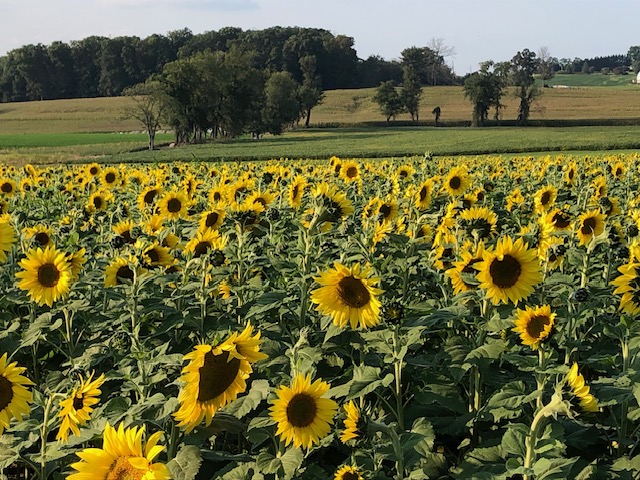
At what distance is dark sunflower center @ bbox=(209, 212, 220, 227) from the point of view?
5.27 metres

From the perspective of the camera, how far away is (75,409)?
8.45ft

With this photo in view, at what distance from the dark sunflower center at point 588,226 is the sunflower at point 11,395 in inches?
165

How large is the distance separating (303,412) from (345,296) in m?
0.85

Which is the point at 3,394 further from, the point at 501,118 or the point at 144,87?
the point at 501,118

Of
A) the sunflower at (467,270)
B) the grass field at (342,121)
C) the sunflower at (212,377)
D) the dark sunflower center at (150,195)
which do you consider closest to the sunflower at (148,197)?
the dark sunflower center at (150,195)

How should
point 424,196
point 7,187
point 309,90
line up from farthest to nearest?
1. point 309,90
2. point 7,187
3. point 424,196

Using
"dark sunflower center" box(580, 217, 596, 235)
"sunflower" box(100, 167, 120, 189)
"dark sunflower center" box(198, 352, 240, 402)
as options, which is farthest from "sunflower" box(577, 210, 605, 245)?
"sunflower" box(100, 167, 120, 189)

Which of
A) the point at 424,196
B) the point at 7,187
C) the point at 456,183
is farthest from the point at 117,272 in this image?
the point at 7,187

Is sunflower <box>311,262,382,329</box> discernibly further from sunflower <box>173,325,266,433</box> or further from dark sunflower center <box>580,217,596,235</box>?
dark sunflower center <box>580,217,596,235</box>

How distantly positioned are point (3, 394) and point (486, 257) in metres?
2.46

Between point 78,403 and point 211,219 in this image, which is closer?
point 78,403

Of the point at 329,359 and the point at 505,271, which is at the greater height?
the point at 505,271

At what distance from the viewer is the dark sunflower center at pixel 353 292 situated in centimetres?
329

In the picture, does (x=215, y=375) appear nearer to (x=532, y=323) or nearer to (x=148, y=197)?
(x=532, y=323)
